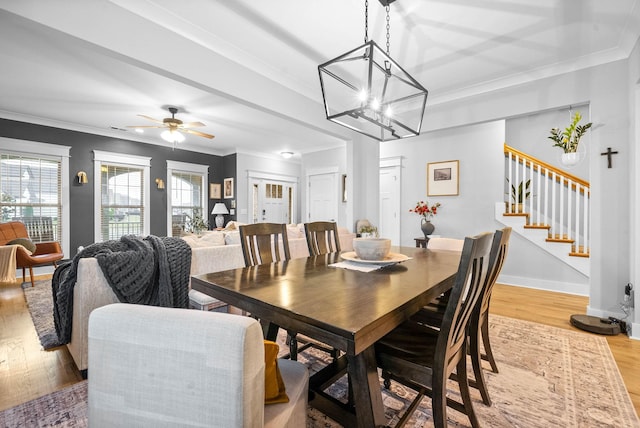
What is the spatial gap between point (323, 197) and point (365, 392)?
5.90m

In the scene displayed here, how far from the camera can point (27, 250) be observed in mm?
4176

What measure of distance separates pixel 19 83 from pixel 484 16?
5.18 metres

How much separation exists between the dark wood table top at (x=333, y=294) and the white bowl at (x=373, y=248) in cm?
10

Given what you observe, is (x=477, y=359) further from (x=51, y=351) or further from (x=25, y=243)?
(x=25, y=243)

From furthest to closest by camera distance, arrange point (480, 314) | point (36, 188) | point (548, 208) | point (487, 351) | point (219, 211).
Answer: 1. point (219, 211)
2. point (36, 188)
3. point (548, 208)
4. point (487, 351)
5. point (480, 314)

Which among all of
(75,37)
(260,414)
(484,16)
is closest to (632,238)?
(484,16)

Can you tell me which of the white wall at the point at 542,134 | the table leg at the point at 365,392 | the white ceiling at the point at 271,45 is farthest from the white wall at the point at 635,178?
the table leg at the point at 365,392

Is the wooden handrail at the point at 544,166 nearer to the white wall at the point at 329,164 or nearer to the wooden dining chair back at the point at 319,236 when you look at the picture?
A: the white wall at the point at 329,164

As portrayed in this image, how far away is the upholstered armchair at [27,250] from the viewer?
13.0ft

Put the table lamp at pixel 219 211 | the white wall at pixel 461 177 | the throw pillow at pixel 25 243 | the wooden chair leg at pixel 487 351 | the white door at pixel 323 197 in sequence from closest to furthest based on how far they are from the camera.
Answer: the wooden chair leg at pixel 487 351, the throw pillow at pixel 25 243, the white wall at pixel 461 177, the white door at pixel 323 197, the table lamp at pixel 219 211

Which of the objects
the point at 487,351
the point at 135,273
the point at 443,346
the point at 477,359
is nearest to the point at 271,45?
the point at 135,273

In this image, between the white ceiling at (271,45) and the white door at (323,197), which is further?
the white door at (323,197)

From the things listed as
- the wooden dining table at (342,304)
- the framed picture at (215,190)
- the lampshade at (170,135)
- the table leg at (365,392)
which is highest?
the lampshade at (170,135)

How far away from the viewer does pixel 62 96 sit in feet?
13.0
